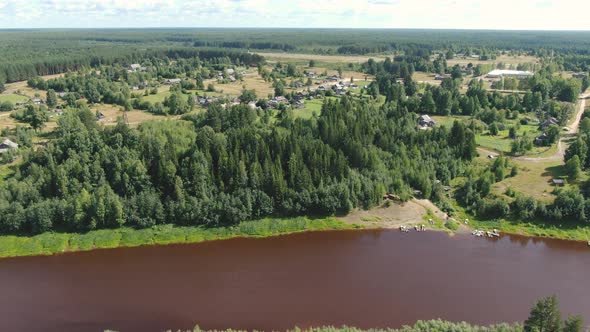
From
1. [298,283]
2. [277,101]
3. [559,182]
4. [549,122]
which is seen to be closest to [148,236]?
[298,283]

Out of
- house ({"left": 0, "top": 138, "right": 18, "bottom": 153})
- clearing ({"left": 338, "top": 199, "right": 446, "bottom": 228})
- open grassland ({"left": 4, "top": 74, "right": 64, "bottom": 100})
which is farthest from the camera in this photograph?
open grassland ({"left": 4, "top": 74, "right": 64, "bottom": 100})

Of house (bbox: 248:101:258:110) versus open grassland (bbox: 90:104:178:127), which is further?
house (bbox: 248:101:258:110)

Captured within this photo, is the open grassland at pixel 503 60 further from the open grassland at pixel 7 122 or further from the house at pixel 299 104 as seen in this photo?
the open grassland at pixel 7 122

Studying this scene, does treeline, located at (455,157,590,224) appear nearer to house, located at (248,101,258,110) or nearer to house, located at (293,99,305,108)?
house, located at (248,101,258,110)

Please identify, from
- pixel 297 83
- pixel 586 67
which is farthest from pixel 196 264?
pixel 586 67

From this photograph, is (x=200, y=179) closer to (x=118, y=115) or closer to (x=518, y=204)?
(x=518, y=204)

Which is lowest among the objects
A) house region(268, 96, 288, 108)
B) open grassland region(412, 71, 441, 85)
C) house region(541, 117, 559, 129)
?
house region(541, 117, 559, 129)

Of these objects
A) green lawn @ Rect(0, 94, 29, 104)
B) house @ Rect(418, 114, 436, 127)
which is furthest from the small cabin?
green lawn @ Rect(0, 94, 29, 104)
